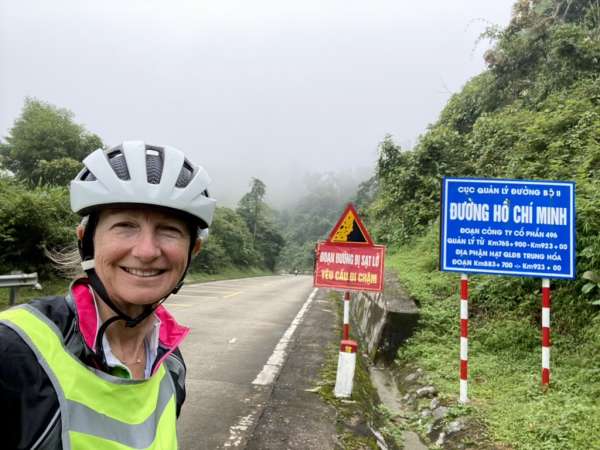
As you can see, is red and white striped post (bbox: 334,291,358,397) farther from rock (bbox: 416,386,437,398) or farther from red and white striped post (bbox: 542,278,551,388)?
red and white striped post (bbox: 542,278,551,388)

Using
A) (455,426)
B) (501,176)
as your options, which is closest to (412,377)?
(455,426)

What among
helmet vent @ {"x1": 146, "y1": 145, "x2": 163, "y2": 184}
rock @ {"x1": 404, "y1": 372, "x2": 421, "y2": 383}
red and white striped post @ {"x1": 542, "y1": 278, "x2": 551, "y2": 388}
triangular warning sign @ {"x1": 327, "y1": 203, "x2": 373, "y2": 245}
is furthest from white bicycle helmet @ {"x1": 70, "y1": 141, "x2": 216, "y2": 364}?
rock @ {"x1": 404, "y1": 372, "x2": 421, "y2": 383}

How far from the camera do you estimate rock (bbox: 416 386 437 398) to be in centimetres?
483

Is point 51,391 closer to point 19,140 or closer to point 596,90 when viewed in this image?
point 596,90

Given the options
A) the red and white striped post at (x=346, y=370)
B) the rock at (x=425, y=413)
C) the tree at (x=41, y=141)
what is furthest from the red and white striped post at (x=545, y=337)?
the tree at (x=41, y=141)

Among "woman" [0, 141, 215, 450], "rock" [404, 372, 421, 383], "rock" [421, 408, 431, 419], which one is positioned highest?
"woman" [0, 141, 215, 450]

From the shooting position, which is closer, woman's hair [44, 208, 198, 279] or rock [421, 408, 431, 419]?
woman's hair [44, 208, 198, 279]

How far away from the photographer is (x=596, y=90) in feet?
35.5

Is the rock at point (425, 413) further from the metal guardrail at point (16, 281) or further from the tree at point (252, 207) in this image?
the tree at point (252, 207)

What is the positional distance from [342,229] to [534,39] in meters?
13.4

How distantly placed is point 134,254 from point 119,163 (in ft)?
1.16

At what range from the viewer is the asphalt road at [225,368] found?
368 cm

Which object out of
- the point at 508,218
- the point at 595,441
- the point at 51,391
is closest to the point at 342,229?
the point at 508,218

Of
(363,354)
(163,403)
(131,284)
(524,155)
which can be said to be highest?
(524,155)
